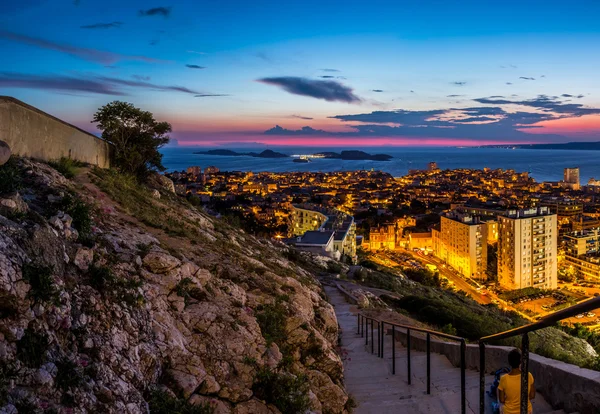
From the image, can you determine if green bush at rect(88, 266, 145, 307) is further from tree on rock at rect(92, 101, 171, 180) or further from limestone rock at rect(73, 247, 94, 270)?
tree on rock at rect(92, 101, 171, 180)

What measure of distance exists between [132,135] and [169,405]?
51.2 feet

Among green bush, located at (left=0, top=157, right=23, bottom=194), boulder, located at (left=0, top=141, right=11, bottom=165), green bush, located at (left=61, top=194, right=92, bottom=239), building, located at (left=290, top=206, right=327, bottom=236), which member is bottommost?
building, located at (left=290, top=206, right=327, bottom=236)

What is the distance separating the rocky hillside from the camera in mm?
3309

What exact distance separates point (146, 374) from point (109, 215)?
14.4 ft

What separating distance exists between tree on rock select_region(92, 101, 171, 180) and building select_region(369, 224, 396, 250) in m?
61.5

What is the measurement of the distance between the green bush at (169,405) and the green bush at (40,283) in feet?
3.67

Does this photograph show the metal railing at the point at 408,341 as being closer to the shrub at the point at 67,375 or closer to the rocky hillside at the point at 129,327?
the rocky hillside at the point at 129,327

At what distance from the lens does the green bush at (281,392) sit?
4688 millimetres

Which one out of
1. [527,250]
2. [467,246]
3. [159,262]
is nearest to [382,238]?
[467,246]

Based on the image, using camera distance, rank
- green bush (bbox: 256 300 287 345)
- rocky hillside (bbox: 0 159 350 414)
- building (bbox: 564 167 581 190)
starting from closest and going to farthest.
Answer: rocky hillside (bbox: 0 159 350 414), green bush (bbox: 256 300 287 345), building (bbox: 564 167 581 190)

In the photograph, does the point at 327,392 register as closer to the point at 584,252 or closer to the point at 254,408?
the point at 254,408

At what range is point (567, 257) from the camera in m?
72.5

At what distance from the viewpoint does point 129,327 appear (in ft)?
14.3

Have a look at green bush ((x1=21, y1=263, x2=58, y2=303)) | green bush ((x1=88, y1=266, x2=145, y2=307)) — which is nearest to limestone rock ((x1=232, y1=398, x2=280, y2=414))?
green bush ((x1=88, y1=266, x2=145, y2=307))
